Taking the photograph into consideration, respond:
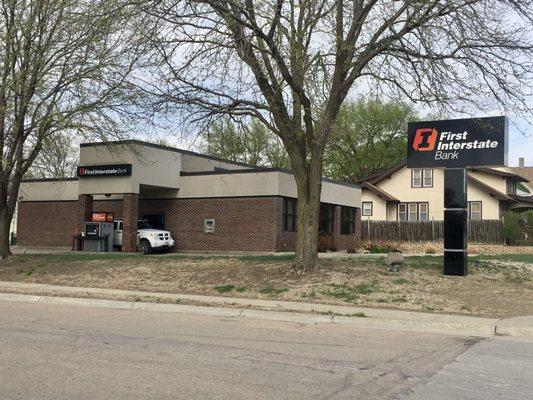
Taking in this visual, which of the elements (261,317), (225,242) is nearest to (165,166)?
(225,242)

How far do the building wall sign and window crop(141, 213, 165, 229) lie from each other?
3.60 meters

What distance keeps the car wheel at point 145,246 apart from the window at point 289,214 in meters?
7.11

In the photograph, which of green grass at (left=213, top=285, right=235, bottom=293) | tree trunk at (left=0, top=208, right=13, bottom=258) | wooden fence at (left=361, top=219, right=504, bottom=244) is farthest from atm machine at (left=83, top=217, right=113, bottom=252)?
wooden fence at (left=361, top=219, right=504, bottom=244)

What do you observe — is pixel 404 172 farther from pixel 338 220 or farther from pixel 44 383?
pixel 44 383

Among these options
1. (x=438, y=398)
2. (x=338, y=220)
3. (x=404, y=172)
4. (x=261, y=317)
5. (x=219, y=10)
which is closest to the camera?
(x=438, y=398)

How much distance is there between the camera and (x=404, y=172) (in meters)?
47.1

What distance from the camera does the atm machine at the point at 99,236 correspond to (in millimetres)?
30227

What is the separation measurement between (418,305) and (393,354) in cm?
519

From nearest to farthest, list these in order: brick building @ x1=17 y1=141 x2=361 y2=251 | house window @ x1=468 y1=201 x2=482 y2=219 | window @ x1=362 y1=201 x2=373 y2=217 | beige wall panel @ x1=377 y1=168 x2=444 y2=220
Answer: brick building @ x1=17 y1=141 x2=361 y2=251 → house window @ x1=468 y1=201 x2=482 y2=219 → beige wall panel @ x1=377 y1=168 x2=444 y2=220 → window @ x1=362 y1=201 x2=373 y2=217

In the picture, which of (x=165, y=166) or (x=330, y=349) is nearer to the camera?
(x=330, y=349)

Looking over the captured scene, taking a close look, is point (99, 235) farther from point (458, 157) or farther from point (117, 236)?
point (458, 157)

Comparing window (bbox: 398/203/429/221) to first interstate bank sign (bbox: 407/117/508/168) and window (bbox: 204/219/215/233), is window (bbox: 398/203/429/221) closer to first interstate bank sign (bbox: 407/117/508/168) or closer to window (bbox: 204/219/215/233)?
window (bbox: 204/219/215/233)

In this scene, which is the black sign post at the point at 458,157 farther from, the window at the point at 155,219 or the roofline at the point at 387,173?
the roofline at the point at 387,173

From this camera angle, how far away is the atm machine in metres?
30.2
